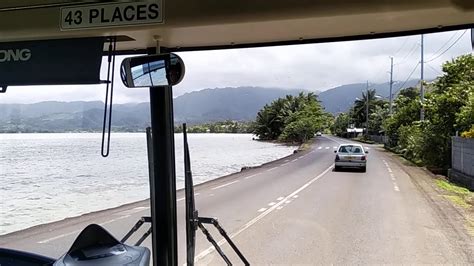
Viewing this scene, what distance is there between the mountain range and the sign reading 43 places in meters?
0.48

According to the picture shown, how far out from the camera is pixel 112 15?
2.36m

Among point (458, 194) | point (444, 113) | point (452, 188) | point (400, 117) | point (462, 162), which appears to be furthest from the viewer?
point (400, 117)

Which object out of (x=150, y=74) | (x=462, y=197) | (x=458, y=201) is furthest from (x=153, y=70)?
(x=462, y=197)

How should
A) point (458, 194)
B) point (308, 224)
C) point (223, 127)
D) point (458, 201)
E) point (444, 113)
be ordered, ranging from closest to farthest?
point (223, 127)
point (308, 224)
point (458, 201)
point (458, 194)
point (444, 113)

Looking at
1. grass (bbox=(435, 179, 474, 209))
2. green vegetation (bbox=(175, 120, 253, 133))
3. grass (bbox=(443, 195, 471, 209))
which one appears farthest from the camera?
grass (bbox=(435, 179, 474, 209))

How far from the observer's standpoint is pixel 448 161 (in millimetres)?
16438

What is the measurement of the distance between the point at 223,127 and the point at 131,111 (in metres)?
0.60

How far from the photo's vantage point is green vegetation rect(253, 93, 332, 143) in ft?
10.9

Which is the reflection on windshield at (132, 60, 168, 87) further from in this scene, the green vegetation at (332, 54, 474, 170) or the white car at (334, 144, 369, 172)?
the white car at (334, 144, 369, 172)

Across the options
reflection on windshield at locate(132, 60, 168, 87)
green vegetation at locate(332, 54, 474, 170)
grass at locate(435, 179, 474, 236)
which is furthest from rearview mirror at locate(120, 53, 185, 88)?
green vegetation at locate(332, 54, 474, 170)

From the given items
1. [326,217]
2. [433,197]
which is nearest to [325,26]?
[326,217]

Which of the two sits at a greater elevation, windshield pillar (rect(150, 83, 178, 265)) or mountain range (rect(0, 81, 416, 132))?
mountain range (rect(0, 81, 416, 132))

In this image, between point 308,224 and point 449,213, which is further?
point 449,213

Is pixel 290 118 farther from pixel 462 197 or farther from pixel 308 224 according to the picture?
pixel 462 197
